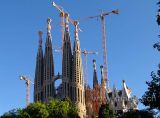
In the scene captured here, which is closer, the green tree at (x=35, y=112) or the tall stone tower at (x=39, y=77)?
the green tree at (x=35, y=112)

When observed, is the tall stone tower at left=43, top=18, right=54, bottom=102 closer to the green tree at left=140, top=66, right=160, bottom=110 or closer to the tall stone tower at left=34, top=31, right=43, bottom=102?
the tall stone tower at left=34, top=31, right=43, bottom=102

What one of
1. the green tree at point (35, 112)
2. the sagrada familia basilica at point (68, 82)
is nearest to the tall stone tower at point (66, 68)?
the sagrada familia basilica at point (68, 82)

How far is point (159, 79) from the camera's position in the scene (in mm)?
35000

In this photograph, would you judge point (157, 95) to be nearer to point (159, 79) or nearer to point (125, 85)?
point (159, 79)

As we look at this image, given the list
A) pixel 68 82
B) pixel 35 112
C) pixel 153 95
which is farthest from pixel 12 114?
pixel 68 82

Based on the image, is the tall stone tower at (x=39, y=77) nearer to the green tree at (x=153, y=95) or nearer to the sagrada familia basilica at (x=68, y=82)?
the sagrada familia basilica at (x=68, y=82)

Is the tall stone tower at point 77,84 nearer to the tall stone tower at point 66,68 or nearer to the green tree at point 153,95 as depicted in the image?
the tall stone tower at point 66,68

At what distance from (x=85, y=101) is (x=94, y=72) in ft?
77.2

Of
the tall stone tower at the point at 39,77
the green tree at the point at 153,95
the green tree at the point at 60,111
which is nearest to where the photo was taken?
the green tree at the point at 153,95

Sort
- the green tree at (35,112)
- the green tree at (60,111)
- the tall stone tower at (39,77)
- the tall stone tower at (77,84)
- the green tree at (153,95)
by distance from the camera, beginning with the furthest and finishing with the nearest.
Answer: the tall stone tower at (39,77) < the tall stone tower at (77,84) < the green tree at (60,111) < the green tree at (35,112) < the green tree at (153,95)

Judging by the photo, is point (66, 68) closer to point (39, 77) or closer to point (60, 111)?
point (39, 77)

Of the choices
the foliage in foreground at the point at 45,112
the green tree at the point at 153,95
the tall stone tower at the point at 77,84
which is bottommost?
the green tree at the point at 153,95

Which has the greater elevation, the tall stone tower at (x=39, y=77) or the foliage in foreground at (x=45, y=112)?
the tall stone tower at (x=39, y=77)

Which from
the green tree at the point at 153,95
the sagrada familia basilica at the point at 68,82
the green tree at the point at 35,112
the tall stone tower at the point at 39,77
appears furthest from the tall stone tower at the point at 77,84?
the green tree at the point at 153,95
